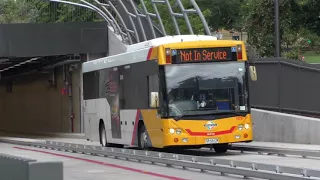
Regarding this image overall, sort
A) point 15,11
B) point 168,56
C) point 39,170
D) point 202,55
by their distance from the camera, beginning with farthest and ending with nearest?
point 15,11 → point 202,55 → point 168,56 → point 39,170

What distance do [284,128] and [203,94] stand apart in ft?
20.2

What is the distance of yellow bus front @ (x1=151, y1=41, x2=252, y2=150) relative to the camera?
19031mm

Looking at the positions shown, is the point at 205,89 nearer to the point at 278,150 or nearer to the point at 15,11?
the point at 278,150

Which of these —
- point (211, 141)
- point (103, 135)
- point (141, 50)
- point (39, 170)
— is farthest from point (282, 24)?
point (39, 170)

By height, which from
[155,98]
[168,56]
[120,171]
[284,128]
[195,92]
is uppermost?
[168,56]

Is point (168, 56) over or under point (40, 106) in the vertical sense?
over

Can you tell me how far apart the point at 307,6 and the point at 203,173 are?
62.7ft

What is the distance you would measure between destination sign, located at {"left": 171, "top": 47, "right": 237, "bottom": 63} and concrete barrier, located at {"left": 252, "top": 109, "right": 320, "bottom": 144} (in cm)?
456

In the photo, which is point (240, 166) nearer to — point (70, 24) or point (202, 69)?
point (202, 69)

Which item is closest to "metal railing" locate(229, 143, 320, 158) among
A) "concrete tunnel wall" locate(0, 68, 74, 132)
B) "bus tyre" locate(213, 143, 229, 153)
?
"bus tyre" locate(213, 143, 229, 153)

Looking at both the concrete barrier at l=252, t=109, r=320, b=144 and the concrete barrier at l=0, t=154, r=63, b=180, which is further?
the concrete barrier at l=252, t=109, r=320, b=144

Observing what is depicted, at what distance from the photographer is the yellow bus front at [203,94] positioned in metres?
19.0

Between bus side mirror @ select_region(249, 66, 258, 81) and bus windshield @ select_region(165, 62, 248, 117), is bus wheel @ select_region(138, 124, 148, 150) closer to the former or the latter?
bus windshield @ select_region(165, 62, 248, 117)

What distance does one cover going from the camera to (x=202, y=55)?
1958cm
